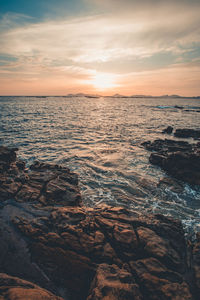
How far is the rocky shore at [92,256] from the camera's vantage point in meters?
3.86

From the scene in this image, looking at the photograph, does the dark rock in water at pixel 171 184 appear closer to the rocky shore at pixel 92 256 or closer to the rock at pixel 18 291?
the rocky shore at pixel 92 256

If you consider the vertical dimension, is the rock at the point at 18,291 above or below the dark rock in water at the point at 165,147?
below

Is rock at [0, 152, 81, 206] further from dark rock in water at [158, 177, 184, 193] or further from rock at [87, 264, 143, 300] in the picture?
dark rock in water at [158, 177, 184, 193]

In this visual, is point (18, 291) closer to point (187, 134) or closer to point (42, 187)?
point (42, 187)

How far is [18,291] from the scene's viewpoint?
3289 millimetres

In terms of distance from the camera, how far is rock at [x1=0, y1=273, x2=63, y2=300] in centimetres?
316

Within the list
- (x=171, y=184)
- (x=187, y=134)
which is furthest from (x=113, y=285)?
(x=187, y=134)

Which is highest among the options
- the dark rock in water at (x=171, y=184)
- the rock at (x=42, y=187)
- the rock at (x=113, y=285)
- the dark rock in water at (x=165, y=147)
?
the dark rock in water at (x=165, y=147)

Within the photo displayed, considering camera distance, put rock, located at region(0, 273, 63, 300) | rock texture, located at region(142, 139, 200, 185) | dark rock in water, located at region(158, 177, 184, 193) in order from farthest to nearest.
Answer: rock texture, located at region(142, 139, 200, 185)
dark rock in water, located at region(158, 177, 184, 193)
rock, located at region(0, 273, 63, 300)

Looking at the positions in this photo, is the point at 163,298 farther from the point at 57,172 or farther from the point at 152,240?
the point at 57,172

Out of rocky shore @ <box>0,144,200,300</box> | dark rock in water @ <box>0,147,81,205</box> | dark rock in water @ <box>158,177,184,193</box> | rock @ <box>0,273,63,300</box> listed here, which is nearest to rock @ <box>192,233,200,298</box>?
rocky shore @ <box>0,144,200,300</box>

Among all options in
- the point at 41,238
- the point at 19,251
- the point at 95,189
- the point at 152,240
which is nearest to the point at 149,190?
the point at 95,189

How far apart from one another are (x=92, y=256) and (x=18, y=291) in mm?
2121

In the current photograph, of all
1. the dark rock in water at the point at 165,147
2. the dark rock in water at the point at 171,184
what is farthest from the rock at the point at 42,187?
the dark rock in water at the point at 165,147
